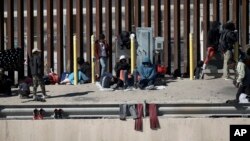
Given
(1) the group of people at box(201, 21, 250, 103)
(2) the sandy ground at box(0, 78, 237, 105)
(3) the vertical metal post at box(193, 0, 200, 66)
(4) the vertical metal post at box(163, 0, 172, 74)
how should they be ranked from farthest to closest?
(3) the vertical metal post at box(193, 0, 200, 66) < (4) the vertical metal post at box(163, 0, 172, 74) < (2) the sandy ground at box(0, 78, 237, 105) < (1) the group of people at box(201, 21, 250, 103)

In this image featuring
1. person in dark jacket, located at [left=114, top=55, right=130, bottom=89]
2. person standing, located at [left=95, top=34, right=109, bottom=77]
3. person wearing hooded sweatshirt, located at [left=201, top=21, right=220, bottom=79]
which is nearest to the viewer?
person in dark jacket, located at [left=114, top=55, right=130, bottom=89]

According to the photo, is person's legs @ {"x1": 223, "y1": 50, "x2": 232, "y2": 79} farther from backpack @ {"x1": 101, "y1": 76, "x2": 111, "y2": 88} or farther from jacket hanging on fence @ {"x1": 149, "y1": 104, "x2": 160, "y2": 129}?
jacket hanging on fence @ {"x1": 149, "y1": 104, "x2": 160, "y2": 129}

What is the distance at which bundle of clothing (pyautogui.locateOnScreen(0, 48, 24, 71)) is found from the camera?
1471 centimetres

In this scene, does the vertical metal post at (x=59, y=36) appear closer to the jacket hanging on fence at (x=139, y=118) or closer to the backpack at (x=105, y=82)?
the backpack at (x=105, y=82)

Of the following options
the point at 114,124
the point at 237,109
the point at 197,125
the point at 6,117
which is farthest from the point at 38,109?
the point at 237,109

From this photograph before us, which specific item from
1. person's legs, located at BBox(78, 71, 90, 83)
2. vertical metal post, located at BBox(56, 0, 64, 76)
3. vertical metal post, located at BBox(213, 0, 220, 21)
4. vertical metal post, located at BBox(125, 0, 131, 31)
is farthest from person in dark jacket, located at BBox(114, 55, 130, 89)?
vertical metal post, located at BBox(213, 0, 220, 21)

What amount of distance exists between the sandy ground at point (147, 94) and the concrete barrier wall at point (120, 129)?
2070 mm

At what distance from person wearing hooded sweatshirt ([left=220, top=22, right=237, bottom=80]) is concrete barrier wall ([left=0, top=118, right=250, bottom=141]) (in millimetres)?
4742

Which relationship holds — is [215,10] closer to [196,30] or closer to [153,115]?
[196,30]

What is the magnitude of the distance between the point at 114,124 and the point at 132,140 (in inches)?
15.5

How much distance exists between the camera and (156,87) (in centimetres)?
1348

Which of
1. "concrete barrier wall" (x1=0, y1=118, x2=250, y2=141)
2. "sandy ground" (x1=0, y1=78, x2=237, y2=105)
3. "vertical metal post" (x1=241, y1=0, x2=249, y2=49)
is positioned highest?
"vertical metal post" (x1=241, y1=0, x2=249, y2=49)

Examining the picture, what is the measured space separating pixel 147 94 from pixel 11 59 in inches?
164

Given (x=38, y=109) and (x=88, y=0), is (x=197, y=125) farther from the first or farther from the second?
(x=88, y=0)
